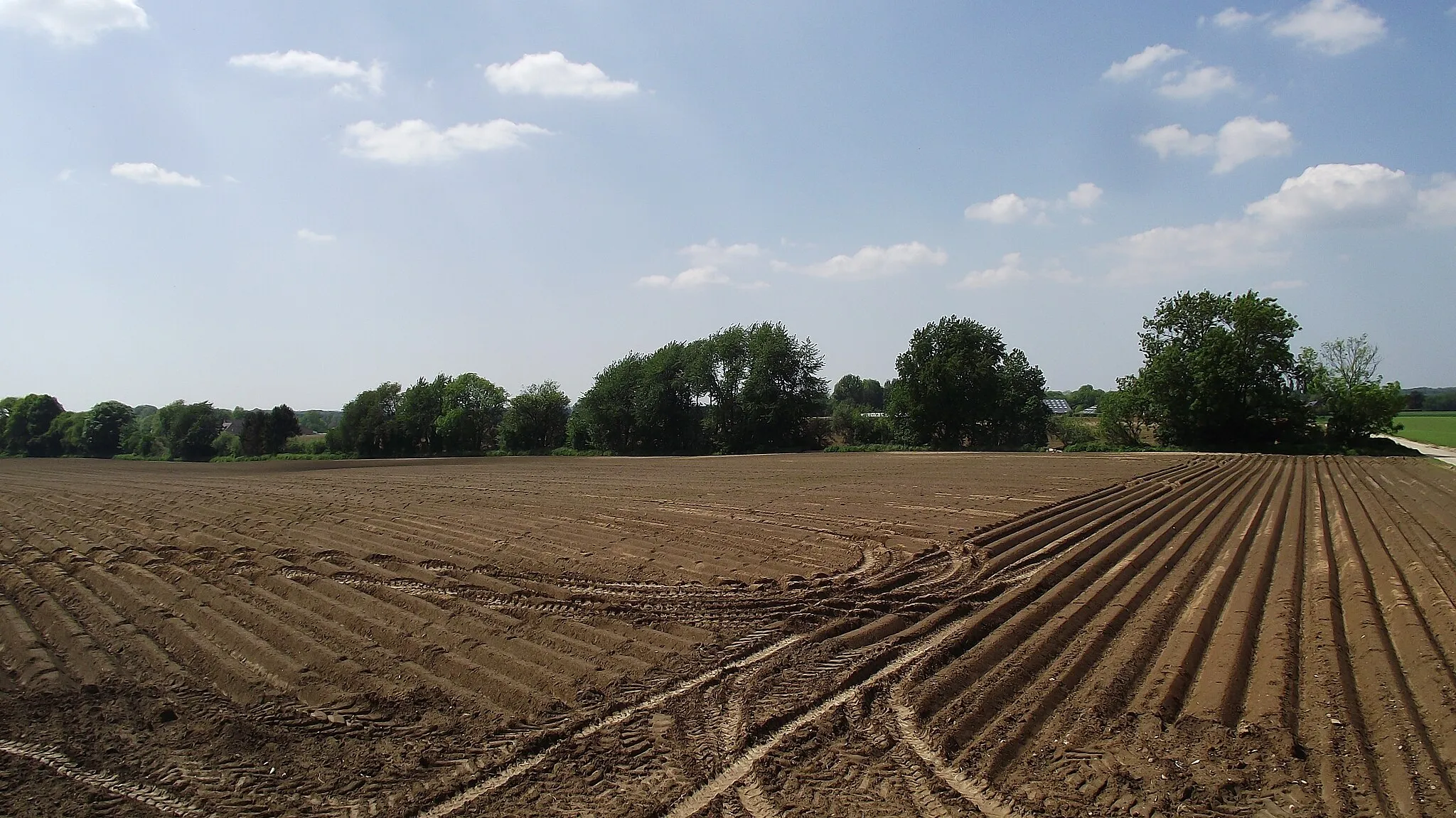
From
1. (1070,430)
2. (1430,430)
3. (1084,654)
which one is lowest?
(1084,654)

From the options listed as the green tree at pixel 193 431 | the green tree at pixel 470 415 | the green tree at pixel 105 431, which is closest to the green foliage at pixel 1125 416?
the green tree at pixel 470 415

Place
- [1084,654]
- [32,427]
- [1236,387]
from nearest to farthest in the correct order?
[1084,654] → [1236,387] → [32,427]

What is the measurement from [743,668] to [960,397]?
44.7 m

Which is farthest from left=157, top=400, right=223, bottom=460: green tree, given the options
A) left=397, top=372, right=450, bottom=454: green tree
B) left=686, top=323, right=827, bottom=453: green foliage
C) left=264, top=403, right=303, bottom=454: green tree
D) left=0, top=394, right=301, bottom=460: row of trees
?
left=686, top=323, right=827, bottom=453: green foliage

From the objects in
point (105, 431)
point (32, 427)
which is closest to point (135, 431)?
point (105, 431)

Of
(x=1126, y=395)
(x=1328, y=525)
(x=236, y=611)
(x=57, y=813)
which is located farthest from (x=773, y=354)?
(x=57, y=813)

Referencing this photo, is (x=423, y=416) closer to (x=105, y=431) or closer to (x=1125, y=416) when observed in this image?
(x=105, y=431)

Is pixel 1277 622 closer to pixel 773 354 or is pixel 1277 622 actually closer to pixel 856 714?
pixel 856 714

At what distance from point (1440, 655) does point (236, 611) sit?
1205 centimetres

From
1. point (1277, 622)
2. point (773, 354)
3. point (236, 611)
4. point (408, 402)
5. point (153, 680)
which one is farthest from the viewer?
point (408, 402)

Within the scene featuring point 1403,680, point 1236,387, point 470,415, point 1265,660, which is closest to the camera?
point 1403,680

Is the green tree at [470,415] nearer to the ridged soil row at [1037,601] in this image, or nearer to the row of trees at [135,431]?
the row of trees at [135,431]

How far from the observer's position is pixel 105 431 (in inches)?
2965

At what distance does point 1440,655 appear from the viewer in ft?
20.2
